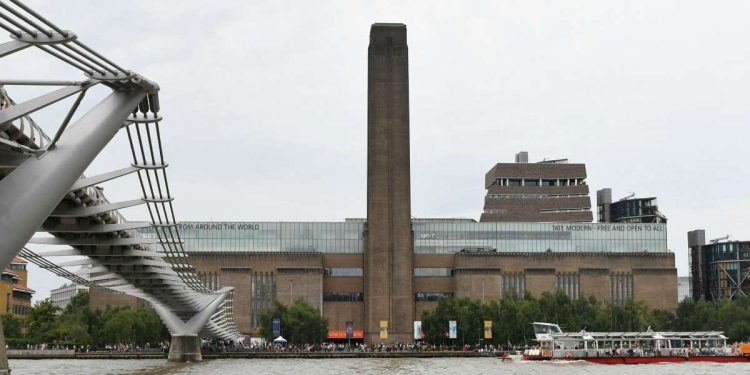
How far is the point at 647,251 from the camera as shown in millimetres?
167500

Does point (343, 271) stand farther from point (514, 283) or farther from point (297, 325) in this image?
point (514, 283)

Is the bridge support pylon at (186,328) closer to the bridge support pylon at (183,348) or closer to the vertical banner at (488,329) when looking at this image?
the bridge support pylon at (183,348)

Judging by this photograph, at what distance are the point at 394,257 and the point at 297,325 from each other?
20726 millimetres

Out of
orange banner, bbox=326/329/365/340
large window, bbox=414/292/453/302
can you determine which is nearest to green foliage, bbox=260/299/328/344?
orange banner, bbox=326/329/365/340

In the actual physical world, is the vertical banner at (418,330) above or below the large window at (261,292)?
below

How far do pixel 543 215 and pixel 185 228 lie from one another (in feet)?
196

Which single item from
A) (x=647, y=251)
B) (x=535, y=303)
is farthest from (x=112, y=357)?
(x=647, y=251)

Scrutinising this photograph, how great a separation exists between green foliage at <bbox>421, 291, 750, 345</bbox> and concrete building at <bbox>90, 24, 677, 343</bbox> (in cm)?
1114

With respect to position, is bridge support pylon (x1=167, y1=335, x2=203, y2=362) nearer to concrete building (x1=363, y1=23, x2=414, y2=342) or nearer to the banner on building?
the banner on building

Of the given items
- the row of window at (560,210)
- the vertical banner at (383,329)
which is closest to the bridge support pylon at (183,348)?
the vertical banner at (383,329)

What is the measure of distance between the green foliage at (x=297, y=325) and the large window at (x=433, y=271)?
71.0 feet

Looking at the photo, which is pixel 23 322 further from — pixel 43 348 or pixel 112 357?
pixel 112 357

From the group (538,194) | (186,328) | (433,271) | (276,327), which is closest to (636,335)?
(186,328)

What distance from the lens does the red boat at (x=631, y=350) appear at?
110 m
